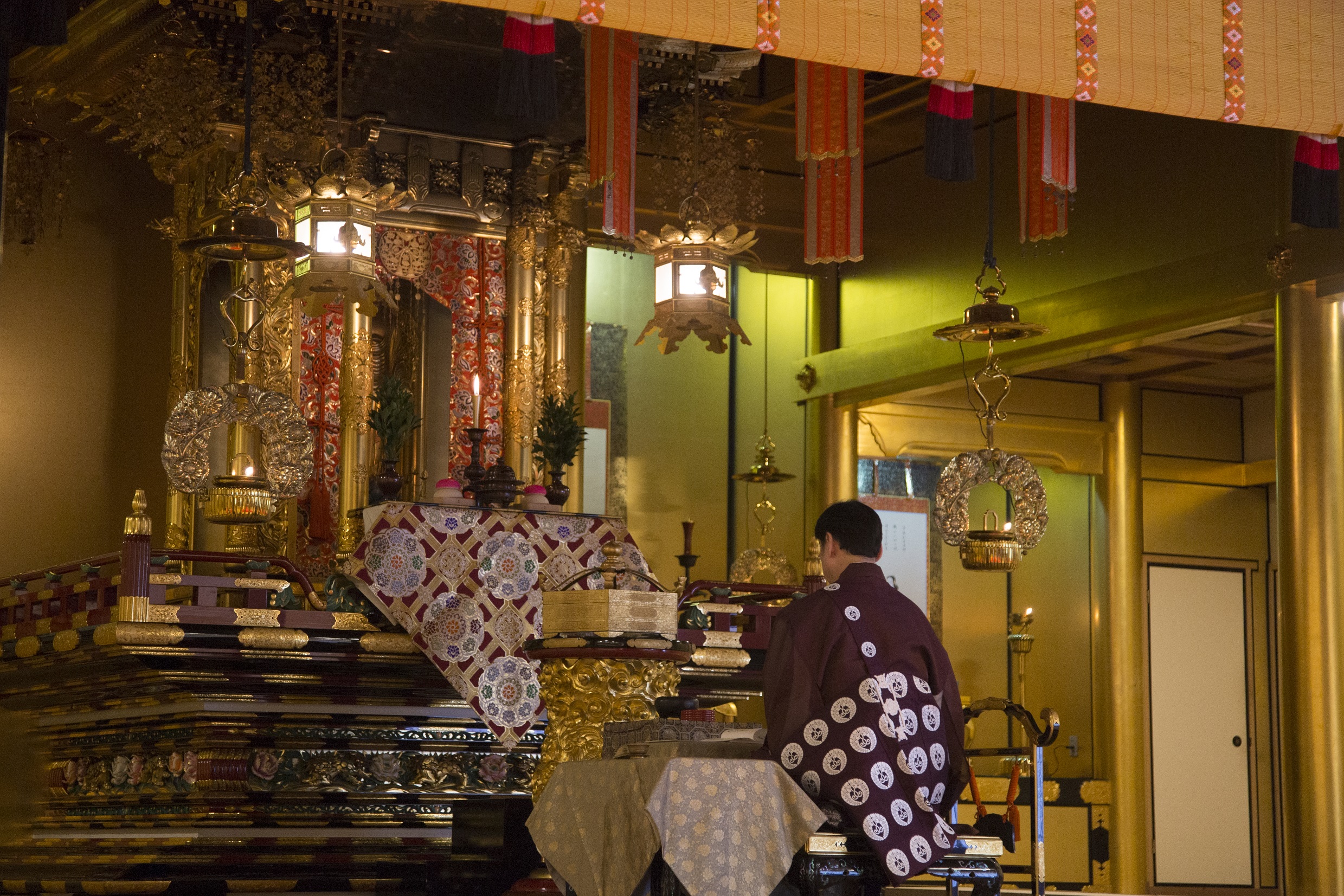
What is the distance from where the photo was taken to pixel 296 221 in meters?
7.04

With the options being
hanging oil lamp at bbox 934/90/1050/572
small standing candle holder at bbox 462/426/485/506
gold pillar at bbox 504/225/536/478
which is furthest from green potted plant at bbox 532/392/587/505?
gold pillar at bbox 504/225/536/478

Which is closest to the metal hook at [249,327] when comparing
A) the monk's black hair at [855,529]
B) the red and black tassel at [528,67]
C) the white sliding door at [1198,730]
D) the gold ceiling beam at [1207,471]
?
the red and black tassel at [528,67]

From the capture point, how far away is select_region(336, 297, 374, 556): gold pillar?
8.41 meters

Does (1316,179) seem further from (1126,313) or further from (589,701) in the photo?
(1126,313)

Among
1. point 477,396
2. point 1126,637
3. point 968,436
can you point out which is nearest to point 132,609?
point 477,396

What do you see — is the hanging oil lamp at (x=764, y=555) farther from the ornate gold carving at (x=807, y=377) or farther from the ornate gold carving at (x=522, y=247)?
the ornate gold carving at (x=522, y=247)

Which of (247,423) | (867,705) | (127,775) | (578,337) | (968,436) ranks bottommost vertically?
(127,775)

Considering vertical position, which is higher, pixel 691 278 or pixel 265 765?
pixel 691 278

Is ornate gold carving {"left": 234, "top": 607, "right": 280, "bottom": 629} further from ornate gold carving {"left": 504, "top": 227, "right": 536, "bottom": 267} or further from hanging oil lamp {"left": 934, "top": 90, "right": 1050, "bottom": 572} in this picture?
ornate gold carving {"left": 504, "top": 227, "right": 536, "bottom": 267}

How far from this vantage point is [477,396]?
8.84 m

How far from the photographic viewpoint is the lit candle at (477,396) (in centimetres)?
883

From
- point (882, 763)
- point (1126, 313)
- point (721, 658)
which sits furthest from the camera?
point (1126, 313)

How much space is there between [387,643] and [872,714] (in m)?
2.89

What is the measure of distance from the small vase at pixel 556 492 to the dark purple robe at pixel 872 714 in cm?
289
